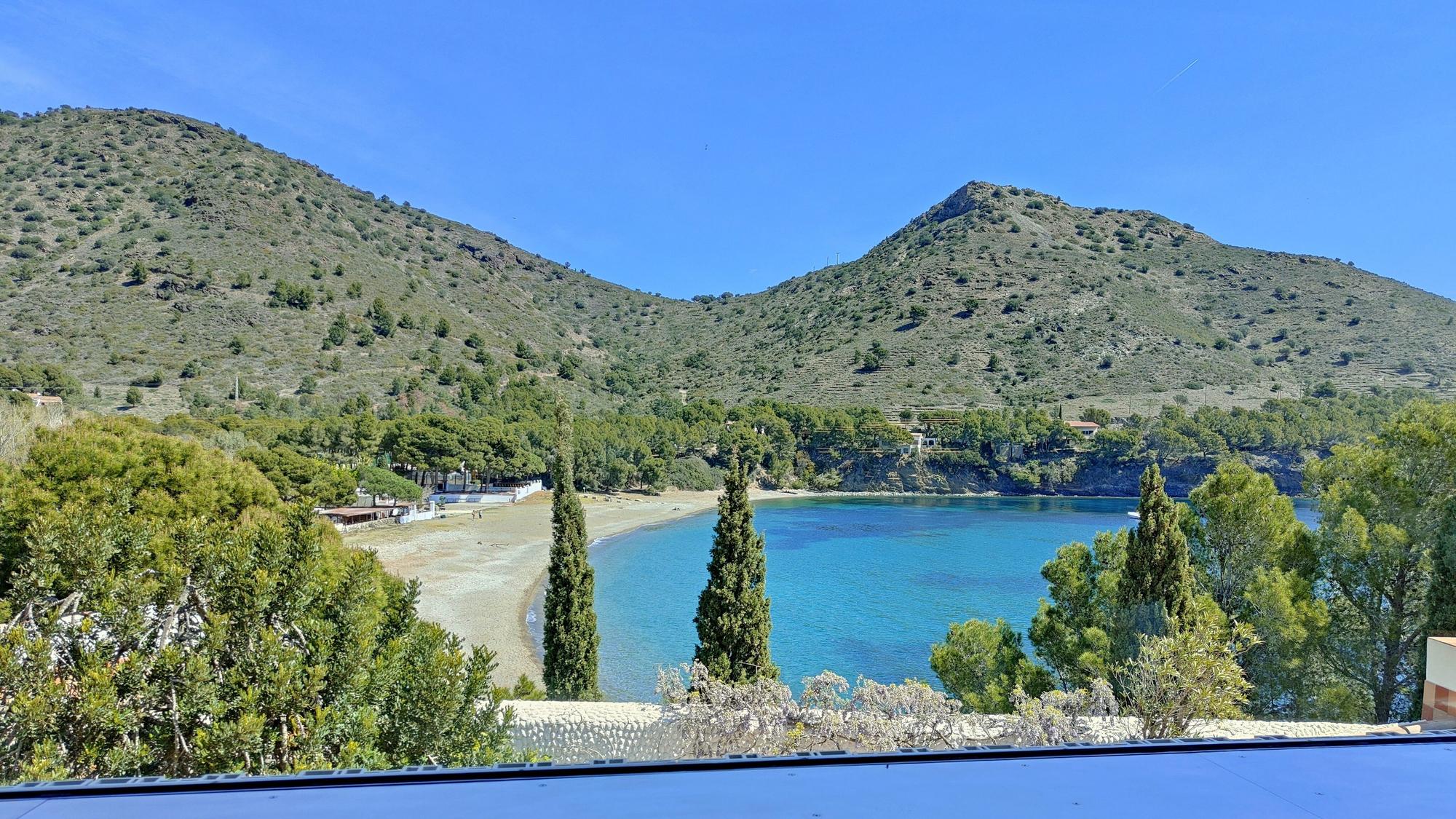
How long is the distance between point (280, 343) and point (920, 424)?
54532mm

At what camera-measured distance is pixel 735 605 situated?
11.5 m

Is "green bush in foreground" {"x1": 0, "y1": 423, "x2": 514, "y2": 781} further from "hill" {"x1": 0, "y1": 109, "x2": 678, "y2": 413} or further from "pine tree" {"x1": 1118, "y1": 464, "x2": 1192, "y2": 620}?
"hill" {"x1": 0, "y1": 109, "x2": 678, "y2": 413}

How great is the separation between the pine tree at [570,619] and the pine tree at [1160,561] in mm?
8993

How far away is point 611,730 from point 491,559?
75.7 feet

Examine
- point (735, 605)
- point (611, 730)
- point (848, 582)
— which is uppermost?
point (735, 605)

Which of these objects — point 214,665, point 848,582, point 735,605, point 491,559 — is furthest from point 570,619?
point 848,582

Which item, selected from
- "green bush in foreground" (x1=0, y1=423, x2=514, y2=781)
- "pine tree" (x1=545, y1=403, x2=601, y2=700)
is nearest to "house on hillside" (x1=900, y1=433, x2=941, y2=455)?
"pine tree" (x1=545, y1=403, x2=601, y2=700)

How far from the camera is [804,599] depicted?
28.0 meters

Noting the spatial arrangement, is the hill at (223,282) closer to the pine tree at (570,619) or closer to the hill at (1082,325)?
the hill at (1082,325)

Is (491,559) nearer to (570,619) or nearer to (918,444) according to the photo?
(570,619)

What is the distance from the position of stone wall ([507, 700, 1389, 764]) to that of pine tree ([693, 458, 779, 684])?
1.71 meters

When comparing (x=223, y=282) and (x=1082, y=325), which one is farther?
(x=1082, y=325)

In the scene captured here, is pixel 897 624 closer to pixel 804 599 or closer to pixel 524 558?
pixel 804 599

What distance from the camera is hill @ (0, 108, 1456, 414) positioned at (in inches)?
2263
